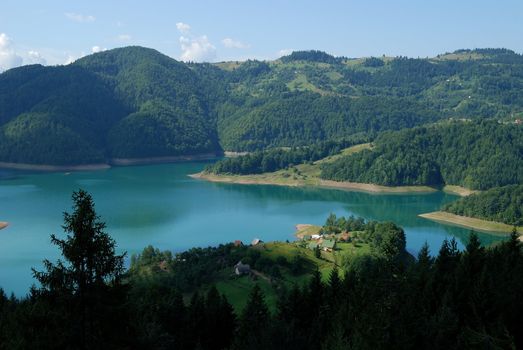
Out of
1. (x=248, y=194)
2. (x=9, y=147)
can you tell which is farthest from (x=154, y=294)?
(x=9, y=147)

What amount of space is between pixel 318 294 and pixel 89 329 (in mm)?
18973

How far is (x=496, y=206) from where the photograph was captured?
91.2m

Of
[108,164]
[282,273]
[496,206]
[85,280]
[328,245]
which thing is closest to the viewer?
[85,280]

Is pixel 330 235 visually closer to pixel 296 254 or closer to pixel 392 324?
pixel 296 254

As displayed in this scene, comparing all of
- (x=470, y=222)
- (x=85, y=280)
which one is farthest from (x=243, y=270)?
(x=470, y=222)

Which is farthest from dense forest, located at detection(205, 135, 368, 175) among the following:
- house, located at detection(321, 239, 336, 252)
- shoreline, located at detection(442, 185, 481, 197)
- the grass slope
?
house, located at detection(321, 239, 336, 252)

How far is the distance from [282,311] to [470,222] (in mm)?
67760

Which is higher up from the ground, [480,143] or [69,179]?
[480,143]

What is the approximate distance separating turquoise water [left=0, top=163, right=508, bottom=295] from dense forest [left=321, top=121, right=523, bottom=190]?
28.2 feet

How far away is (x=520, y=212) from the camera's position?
8869cm

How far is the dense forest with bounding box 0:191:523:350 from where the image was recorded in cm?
1280

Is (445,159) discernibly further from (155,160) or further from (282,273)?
(282,273)

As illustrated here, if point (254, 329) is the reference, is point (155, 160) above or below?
above

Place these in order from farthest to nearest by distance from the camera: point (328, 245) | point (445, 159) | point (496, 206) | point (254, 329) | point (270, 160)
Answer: point (270, 160) → point (445, 159) → point (496, 206) → point (328, 245) → point (254, 329)
